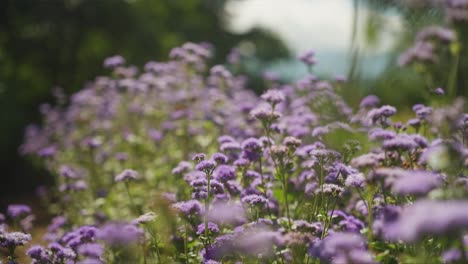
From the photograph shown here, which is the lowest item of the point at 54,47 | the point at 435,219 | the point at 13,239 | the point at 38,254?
the point at 435,219

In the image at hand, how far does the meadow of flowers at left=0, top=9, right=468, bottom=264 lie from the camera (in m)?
2.76

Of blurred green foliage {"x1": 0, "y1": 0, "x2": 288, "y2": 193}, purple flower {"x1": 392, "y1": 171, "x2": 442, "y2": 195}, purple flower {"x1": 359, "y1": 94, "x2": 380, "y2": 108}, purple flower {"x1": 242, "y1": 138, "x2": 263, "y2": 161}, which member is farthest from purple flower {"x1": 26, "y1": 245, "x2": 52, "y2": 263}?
blurred green foliage {"x1": 0, "y1": 0, "x2": 288, "y2": 193}

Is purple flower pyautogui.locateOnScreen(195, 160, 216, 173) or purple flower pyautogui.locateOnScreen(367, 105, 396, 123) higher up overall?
purple flower pyautogui.locateOnScreen(367, 105, 396, 123)

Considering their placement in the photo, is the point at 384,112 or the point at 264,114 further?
the point at 384,112

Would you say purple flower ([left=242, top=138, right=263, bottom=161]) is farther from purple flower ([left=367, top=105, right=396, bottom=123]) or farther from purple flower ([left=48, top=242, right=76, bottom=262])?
purple flower ([left=48, top=242, right=76, bottom=262])

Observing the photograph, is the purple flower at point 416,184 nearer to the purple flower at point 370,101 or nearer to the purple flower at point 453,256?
the purple flower at point 453,256

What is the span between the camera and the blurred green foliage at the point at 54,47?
14875mm

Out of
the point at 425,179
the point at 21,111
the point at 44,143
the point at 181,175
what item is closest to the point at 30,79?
the point at 21,111

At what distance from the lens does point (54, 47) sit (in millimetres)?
18062

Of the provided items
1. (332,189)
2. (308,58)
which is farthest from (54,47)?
(332,189)

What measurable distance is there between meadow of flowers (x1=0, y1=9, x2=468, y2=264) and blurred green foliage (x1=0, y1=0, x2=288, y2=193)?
5.05 m

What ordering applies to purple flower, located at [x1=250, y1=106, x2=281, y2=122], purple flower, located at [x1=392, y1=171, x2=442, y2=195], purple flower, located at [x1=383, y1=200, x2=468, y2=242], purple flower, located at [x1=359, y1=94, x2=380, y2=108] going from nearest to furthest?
purple flower, located at [x1=383, y1=200, x2=468, y2=242]
purple flower, located at [x1=392, y1=171, x2=442, y2=195]
purple flower, located at [x1=250, y1=106, x2=281, y2=122]
purple flower, located at [x1=359, y1=94, x2=380, y2=108]

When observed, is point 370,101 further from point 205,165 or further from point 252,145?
point 205,165

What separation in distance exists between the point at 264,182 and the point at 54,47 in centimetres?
1527
